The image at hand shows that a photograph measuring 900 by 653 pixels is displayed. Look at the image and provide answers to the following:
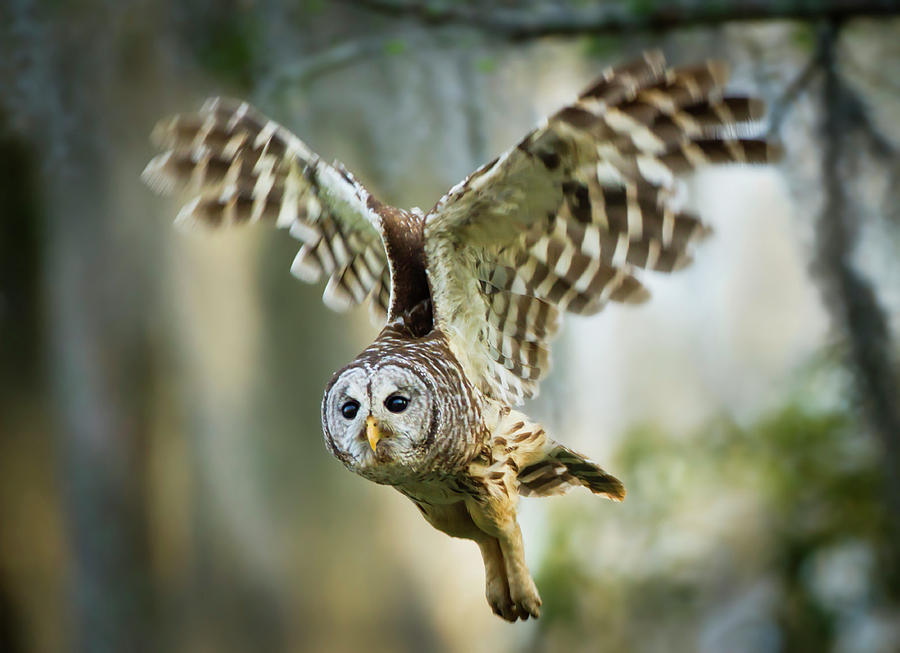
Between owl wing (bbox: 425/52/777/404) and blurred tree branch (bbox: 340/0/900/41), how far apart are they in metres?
1.68

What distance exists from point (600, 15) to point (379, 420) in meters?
2.28

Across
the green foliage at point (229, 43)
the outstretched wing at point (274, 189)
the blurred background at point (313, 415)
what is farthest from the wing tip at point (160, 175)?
the green foliage at point (229, 43)

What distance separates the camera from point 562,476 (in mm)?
1861

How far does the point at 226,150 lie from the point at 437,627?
177 inches

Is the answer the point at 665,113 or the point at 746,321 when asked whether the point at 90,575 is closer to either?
the point at 746,321

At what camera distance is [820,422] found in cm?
514

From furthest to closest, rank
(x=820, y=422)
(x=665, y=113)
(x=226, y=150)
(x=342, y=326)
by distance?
(x=342, y=326) → (x=820, y=422) → (x=226, y=150) → (x=665, y=113)

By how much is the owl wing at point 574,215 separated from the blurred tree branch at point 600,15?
1679mm

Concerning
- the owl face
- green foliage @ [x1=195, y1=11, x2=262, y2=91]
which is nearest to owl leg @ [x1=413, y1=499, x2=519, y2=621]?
the owl face

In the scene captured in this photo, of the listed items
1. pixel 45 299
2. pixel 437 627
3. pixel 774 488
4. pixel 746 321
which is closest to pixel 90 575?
pixel 45 299

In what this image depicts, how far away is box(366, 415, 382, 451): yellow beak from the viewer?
1385 mm

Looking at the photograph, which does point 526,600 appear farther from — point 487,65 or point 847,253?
point 487,65

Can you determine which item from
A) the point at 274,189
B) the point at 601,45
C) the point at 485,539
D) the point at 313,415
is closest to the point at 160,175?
the point at 274,189

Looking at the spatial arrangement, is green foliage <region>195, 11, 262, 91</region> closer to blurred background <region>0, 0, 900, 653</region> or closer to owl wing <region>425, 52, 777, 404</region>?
blurred background <region>0, 0, 900, 653</region>
